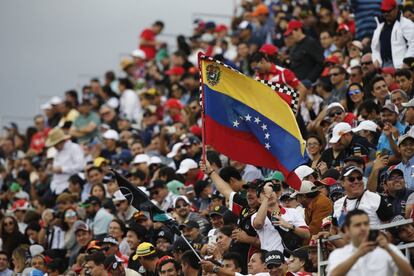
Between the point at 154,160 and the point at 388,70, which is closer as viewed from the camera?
the point at 388,70

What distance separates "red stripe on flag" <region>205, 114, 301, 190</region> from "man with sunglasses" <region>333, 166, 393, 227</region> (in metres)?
2.76

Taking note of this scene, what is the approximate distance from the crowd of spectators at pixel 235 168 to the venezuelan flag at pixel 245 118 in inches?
17.5

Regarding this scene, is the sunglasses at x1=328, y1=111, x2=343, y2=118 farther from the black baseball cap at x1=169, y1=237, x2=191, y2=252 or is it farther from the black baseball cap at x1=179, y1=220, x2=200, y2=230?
the black baseball cap at x1=169, y1=237, x2=191, y2=252

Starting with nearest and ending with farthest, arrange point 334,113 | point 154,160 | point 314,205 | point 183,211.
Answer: point 314,205 → point 183,211 → point 334,113 → point 154,160

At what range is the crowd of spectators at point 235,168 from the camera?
17.1 metres

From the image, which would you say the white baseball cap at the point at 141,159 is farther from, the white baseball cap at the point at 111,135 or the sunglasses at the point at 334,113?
the sunglasses at the point at 334,113

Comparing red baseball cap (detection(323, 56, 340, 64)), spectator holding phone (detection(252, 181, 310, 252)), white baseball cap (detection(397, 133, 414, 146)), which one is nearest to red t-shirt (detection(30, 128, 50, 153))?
red baseball cap (detection(323, 56, 340, 64))

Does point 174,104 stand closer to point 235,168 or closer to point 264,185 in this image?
point 235,168

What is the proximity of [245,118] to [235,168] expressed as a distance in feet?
6.00

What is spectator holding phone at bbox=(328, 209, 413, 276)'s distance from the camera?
1333cm

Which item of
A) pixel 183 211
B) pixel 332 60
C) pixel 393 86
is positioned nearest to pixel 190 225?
pixel 183 211

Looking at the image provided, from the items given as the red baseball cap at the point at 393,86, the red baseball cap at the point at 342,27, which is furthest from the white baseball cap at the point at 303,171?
the red baseball cap at the point at 342,27

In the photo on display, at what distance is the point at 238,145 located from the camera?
1962 cm

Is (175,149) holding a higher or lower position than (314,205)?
lower
